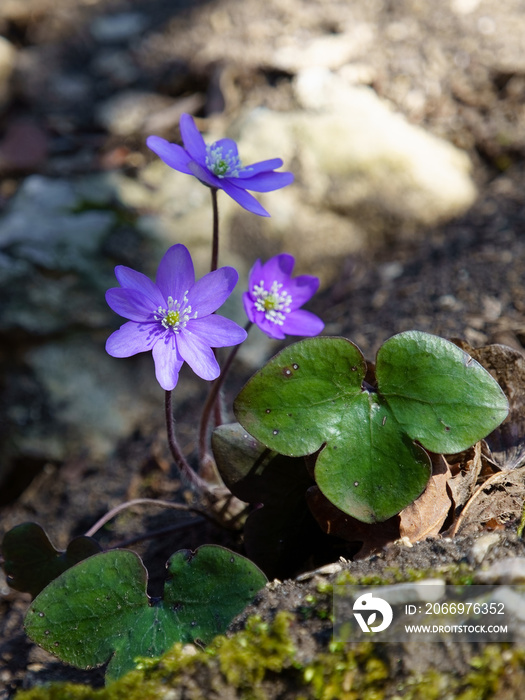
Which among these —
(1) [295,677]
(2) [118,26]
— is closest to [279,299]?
(1) [295,677]

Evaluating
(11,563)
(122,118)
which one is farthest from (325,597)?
(122,118)

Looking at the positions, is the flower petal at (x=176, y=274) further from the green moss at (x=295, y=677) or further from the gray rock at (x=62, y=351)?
the gray rock at (x=62, y=351)

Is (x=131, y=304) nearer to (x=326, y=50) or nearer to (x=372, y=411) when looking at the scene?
(x=372, y=411)

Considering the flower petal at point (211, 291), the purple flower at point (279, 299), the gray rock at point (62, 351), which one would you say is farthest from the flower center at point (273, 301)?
the gray rock at point (62, 351)

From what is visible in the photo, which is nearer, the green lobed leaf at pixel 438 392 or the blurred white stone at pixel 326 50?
the green lobed leaf at pixel 438 392

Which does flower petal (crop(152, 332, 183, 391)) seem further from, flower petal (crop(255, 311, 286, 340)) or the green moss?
the green moss

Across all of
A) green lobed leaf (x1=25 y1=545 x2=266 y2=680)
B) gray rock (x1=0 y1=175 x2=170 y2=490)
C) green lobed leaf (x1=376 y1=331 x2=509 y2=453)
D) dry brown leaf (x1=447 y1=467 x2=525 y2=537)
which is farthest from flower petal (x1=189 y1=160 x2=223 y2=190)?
gray rock (x1=0 y1=175 x2=170 y2=490)

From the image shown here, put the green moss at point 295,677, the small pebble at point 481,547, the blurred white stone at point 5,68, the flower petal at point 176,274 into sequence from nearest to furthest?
1. the green moss at point 295,677
2. the small pebble at point 481,547
3. the flower petal at point 176,274
4. the blurred white stone at point 5,68
